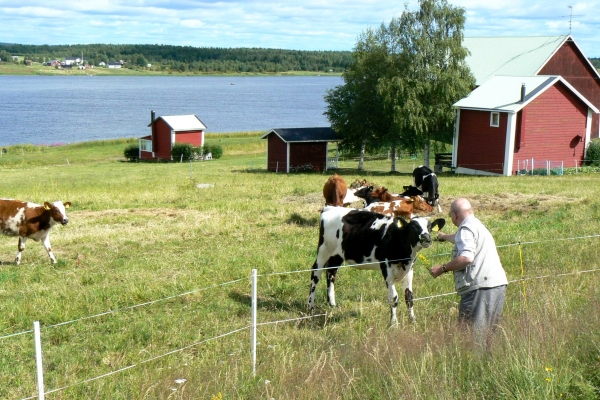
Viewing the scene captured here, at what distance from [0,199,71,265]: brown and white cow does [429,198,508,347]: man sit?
976 centimetres

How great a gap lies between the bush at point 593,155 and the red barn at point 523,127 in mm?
425

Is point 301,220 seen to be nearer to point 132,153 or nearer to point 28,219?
point 28,219

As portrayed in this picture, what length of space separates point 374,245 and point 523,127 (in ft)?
109

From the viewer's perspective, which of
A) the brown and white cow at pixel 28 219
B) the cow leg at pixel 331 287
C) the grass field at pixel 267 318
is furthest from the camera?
the brown and white cow at pixel 28 219

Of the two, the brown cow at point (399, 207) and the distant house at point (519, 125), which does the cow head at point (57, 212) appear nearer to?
the brown cow at point (399, 207)

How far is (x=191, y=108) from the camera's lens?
14638 cm

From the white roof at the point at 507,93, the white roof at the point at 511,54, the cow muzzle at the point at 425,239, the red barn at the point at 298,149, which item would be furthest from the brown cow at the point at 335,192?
the white roof at the point at 511,54

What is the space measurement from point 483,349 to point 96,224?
1482 cm

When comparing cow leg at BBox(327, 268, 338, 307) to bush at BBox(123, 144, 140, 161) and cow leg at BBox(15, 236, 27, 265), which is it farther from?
bush at BBox(123, 144, 140, 161)

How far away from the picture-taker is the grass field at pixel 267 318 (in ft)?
20.4

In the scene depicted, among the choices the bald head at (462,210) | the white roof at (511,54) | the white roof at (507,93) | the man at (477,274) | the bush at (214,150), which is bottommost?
the bush at (214,150)

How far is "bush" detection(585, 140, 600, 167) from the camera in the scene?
43.2 metres

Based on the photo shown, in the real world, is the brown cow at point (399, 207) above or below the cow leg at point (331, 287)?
above

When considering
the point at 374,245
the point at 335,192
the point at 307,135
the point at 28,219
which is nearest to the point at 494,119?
the point at 307,135
